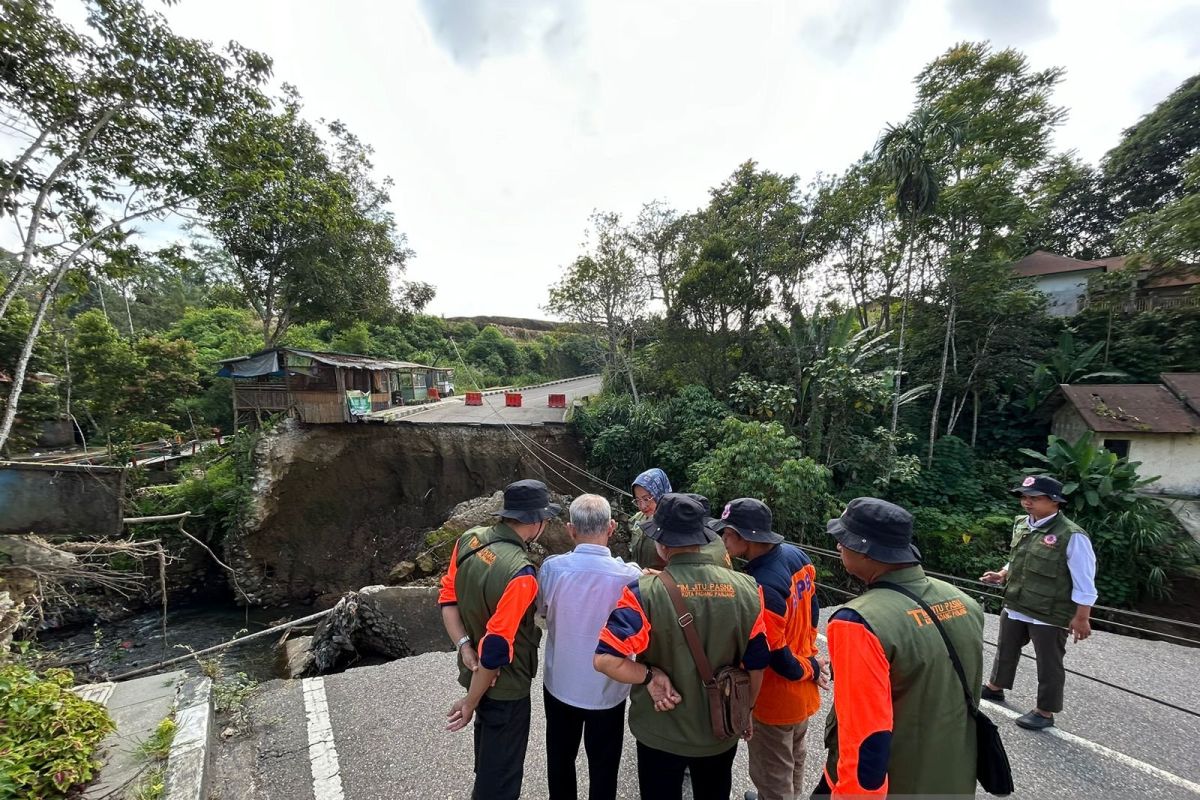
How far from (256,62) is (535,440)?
10.0 meters

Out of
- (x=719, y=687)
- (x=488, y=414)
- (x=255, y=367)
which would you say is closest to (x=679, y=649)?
(x=719, y=687)

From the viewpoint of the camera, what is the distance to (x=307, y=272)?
44.8ft

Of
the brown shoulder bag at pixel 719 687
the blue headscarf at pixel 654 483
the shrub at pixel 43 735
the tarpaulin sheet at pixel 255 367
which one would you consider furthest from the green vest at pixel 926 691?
the tarpaulin sheet at pixel 255 367

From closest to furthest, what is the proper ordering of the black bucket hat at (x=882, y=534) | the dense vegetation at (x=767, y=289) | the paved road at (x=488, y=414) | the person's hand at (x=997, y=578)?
the black bucket hat at (x=882, y=534) < the person's hand at (x=997, y=578) < the dense vegetation at (x=767, y=289) < the paved road at (x=488, y=414)

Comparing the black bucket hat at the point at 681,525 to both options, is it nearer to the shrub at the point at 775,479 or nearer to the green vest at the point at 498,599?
the green vest at the point at 498,599

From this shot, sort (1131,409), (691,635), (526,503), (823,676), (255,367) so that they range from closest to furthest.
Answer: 1. (691,635)
2. (526,503)
3. (823,676)
4. (1131,409)
5. (255,367)

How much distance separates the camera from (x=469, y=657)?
2213 mm

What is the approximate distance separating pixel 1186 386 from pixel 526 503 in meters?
14.1

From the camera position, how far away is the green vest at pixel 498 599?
2.18m

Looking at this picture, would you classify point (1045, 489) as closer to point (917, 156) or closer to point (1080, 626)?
point (1080, 626)

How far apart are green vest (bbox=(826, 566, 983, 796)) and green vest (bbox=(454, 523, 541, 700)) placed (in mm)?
1413

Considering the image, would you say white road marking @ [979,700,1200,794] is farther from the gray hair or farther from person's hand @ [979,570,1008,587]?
the gray hair

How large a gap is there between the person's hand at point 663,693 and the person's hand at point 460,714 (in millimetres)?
933

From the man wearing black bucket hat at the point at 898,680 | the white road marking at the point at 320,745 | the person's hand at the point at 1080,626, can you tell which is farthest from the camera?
the person's hand at the point at 1080,626
